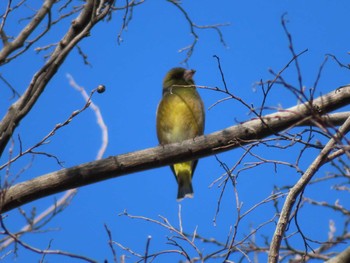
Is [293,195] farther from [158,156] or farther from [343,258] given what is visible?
[158,156]

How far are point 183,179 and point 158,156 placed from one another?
2004 millimetres

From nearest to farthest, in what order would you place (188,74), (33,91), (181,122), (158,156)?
(33,91), (158,156), (181,122), (188,74)

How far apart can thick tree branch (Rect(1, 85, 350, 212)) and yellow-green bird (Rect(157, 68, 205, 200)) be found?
178 centimetres

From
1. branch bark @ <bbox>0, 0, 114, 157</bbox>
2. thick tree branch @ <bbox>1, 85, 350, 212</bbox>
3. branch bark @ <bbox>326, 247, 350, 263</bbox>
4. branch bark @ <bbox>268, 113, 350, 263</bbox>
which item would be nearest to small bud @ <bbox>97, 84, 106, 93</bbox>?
branch bark @ <bbox>0, 0, 114, 157</bbox>

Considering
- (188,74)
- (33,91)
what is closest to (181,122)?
(188,74)

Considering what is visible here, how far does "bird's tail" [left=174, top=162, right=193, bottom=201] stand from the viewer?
5.77m

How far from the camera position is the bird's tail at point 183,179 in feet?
18.9

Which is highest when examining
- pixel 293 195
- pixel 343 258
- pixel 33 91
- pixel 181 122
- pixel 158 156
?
pixel 181 122

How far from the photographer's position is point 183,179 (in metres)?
5.79

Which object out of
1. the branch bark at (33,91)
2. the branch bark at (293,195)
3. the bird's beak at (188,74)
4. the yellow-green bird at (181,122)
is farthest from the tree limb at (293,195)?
the bird's beak at (188,74)

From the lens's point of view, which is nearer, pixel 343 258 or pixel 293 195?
pixel 343 258

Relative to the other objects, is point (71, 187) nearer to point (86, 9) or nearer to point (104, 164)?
point (104, 164)

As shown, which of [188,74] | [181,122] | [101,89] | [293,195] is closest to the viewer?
[293,195]

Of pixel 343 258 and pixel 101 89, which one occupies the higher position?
pixel 101 89
